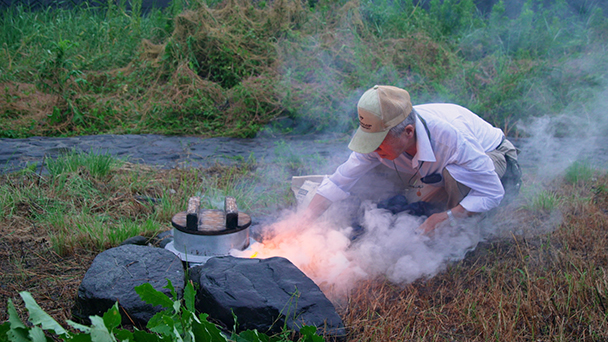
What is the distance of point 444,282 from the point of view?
8.98 feet

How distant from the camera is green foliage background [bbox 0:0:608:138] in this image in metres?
6.61

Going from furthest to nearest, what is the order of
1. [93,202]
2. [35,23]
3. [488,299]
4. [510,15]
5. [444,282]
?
[510,15]
[35,23]
[93,202]
[444,282]
[488,299]

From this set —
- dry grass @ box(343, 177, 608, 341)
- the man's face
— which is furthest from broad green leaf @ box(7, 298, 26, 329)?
the man's face

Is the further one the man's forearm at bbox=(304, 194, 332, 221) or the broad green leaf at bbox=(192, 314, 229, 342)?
the man's forearm at bbox=(304, 194, 332, 221)

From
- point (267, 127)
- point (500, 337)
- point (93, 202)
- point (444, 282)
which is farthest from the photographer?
point (267, 127)

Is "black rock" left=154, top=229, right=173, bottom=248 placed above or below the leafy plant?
below

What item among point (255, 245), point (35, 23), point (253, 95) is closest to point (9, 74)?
point (35, 23)

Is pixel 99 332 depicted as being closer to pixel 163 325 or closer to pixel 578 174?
pixel 163 325

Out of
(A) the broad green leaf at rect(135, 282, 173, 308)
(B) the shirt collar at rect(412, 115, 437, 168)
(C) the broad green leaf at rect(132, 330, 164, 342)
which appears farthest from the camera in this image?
(B) the shirt collar at rect(412, 115, 437, 168)

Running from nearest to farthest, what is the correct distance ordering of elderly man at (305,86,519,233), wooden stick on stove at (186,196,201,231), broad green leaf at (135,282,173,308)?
broad green leaf at (135,282,173,308)
wooden stick on stove at (186,196,201,231)
elderly man at (305,86,519,233)

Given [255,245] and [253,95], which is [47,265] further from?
[253,95]

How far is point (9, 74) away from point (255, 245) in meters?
6.88

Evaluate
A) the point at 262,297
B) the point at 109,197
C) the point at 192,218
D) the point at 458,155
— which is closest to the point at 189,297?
the point at 262,297

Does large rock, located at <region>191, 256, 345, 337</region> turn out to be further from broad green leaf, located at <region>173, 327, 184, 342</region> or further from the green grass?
the green grass
